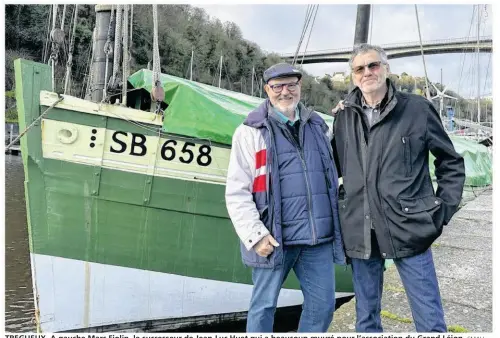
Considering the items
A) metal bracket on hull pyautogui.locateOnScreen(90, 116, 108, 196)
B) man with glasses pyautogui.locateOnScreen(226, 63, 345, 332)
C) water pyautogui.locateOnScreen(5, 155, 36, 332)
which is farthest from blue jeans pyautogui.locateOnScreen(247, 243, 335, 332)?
water pyautogui.locateOnScreen(5, 155, 36, 332)

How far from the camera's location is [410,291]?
273 centimetres

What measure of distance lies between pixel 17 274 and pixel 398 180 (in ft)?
24.1

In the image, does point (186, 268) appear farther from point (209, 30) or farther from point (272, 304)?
point (209, 30)

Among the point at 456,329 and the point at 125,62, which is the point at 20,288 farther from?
the point at 456,329

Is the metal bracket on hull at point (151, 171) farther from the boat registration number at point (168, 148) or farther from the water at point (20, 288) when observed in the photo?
the water at point (20, 288)

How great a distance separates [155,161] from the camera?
454 centimetres

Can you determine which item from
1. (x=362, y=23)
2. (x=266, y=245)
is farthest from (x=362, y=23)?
(x=266, y=245)

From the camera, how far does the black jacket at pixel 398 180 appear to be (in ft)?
8.64

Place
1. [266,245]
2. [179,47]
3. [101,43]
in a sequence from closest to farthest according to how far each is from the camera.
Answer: [266,245] → [101,43] → [179,47]

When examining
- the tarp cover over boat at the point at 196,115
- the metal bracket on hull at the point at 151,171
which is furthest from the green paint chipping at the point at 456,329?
the metal bracket on hull at the point at 151,171

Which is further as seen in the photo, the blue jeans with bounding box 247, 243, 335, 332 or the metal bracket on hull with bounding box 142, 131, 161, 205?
the metal bracket on hull with bounding box 142, 131, 161, 205

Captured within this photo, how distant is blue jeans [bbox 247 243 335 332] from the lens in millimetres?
2803

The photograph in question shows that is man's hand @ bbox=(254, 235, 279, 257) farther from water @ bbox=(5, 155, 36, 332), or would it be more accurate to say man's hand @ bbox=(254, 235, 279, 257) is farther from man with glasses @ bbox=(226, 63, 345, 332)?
water @ bbox=(5, 155, 36, 332)

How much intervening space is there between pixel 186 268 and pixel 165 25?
157 ft
